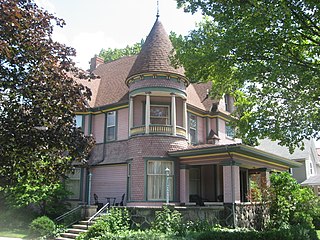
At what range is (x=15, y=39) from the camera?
25.6ft

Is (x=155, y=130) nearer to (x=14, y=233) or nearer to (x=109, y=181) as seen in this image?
(x=109, y=181)

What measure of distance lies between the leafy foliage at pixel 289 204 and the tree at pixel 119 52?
1176 inches

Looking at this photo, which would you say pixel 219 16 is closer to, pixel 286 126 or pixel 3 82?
pixel 286 126

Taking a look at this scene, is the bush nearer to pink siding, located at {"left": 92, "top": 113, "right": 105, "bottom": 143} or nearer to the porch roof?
pink siding, located at {"left": 92, "top": 113, "right": 105, "bottom": 143}

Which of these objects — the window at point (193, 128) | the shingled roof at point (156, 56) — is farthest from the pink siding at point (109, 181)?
the shingled roof at point (156, 56)

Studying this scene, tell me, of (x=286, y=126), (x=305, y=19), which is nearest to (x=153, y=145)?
(x=286, y=126)

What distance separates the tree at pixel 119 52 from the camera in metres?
45.7

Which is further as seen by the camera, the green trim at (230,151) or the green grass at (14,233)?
the green grass at (14,233)

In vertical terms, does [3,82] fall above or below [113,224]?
above

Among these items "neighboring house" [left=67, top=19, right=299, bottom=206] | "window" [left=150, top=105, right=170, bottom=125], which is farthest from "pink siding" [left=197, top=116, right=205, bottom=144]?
"window" [left=150, top=105, right=170, bottom=125]

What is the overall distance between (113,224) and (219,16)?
854 centimetres

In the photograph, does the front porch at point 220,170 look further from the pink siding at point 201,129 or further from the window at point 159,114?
the window at point 159,114

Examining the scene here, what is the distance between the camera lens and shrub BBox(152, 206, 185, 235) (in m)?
13.1

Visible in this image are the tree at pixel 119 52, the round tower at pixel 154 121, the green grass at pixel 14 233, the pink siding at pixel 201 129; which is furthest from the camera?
the tree at pixel 119 52
